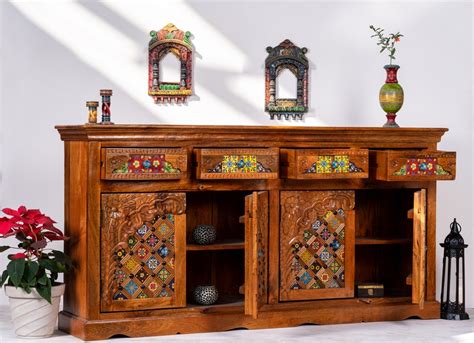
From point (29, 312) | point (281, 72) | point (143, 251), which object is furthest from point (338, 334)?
point (281, 72)

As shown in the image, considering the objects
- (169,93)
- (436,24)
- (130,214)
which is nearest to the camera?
(130,214)

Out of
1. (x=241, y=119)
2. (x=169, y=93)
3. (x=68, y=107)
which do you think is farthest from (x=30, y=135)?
(x=241, y=119)

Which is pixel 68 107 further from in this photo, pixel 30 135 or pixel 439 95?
pixel 439 95

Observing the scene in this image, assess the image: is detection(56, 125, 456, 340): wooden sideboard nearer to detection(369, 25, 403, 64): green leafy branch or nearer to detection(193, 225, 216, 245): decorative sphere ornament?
detection(193, 225, 216, 245): decorative sphere ornament

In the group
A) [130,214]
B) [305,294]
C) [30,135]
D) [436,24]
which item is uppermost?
[436,24]

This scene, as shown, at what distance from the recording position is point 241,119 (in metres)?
6.34

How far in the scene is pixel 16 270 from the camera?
5.09 meters

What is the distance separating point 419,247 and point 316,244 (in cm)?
58

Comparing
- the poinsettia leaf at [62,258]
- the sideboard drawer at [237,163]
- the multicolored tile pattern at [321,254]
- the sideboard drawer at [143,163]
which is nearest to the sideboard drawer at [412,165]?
the multicolored tile pattern at [321,254]

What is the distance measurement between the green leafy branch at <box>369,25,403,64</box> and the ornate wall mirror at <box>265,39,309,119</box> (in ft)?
1.57

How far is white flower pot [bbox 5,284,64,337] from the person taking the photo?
203 inches

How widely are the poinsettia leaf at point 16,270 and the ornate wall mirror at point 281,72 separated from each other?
200 centimetres

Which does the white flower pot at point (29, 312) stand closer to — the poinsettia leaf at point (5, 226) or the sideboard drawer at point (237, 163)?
the poinsettia leaf at point (5, 226)

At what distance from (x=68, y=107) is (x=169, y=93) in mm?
625
